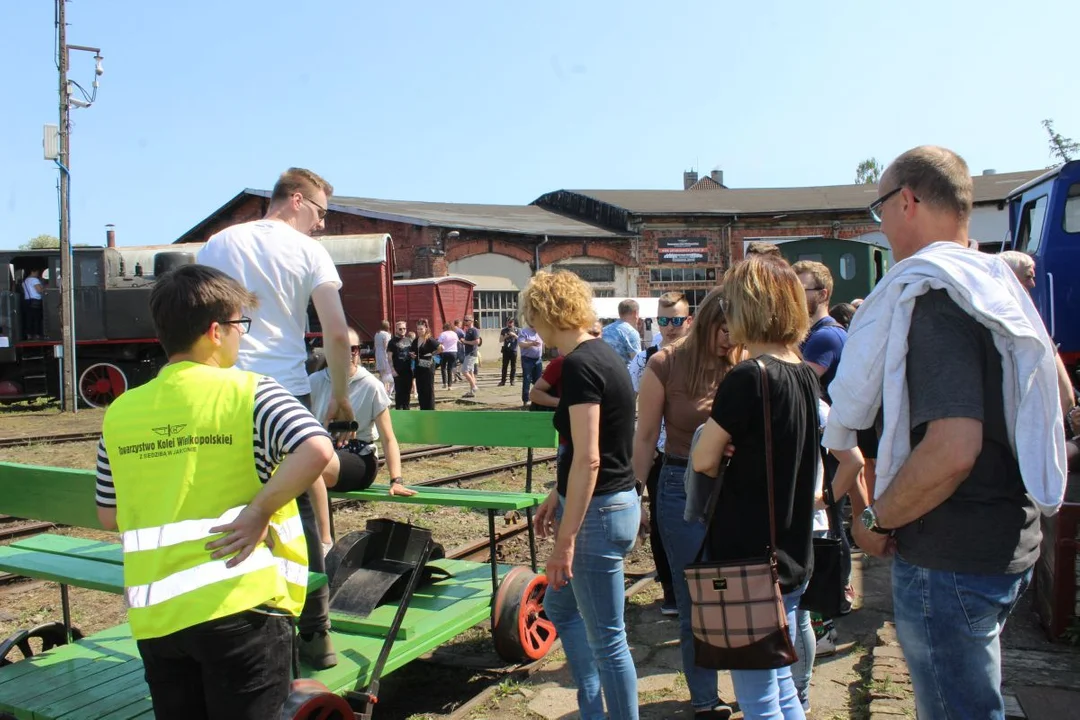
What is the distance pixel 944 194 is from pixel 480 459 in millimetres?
9634

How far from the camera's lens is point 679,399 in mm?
3824

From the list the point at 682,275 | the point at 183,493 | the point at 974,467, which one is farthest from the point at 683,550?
the point at 682,275

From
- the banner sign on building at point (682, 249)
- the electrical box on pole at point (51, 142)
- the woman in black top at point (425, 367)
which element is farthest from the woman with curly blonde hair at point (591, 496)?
the banner sign on building at point (682, 249)

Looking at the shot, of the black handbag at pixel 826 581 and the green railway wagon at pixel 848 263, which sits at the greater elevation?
the green railway wagon at pixel 848 263

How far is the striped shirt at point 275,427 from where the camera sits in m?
2.24

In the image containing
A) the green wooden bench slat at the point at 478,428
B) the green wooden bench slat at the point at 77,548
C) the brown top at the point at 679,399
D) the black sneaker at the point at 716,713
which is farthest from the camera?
the green wooden bench slat at the point at 478,428

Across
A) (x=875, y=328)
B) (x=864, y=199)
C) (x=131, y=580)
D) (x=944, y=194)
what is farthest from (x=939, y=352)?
(x=864, y=199)

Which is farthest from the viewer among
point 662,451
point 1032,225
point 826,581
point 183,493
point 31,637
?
point 1032,225

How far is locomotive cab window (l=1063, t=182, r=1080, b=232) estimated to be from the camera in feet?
33.4

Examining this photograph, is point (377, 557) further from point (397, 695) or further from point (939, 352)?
point (939, 352)

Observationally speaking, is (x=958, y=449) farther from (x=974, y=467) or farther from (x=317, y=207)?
(x=317, y=207)

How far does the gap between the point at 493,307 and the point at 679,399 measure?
28448 millimetres

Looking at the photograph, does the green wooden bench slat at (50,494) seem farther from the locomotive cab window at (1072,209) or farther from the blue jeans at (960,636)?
the locomotive cab window at (1072,209)

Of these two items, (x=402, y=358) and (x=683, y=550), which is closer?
(x=683, y=550)
